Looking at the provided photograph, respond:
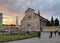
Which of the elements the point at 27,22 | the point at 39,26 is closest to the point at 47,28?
the point at 39,26

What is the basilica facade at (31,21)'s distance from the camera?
281 feet

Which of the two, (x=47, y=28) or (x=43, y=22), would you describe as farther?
(x=43, y=22)

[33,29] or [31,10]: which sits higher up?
[31,10]

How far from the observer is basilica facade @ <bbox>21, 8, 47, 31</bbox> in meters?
85.6

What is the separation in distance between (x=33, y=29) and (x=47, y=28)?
21.5 feet

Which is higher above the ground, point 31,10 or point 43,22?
point 31,10

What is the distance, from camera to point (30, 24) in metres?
86.8

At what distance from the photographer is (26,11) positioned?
88188 millimetres

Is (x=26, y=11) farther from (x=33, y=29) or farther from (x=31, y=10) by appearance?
(x=33, y=29)

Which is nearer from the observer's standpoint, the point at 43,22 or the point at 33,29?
the point at 33,29

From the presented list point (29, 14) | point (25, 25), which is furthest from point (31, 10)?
point (25, 25)

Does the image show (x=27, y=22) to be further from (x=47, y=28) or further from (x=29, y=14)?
(x=47, y=28)

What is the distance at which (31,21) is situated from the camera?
8744 centimetres

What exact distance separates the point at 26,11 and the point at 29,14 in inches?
80.4
